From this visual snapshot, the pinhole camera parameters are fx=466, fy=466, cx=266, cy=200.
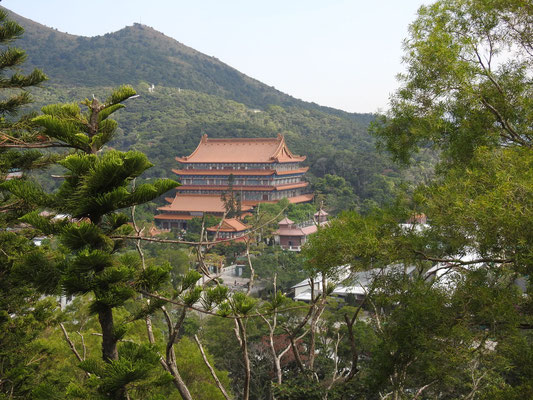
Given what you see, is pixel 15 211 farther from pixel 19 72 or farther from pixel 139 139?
pixel 139 139

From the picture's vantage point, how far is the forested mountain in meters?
41.2

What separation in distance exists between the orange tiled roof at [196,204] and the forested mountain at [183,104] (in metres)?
7.37

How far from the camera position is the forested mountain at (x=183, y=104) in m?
41.2

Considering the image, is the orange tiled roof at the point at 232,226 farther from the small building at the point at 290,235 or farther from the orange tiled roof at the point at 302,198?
the orange tiled roof at the point at 302,198

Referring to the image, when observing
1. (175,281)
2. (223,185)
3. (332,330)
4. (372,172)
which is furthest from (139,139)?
(332,330)

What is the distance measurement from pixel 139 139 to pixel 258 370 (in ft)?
151

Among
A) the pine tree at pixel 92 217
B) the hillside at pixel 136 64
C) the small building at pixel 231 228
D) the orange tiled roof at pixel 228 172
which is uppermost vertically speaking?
the hillside at pixel 136 64

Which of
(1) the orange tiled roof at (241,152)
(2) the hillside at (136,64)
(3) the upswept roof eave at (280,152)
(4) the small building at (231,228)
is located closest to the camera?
(4) the small building at (231,228)

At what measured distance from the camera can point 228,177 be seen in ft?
108

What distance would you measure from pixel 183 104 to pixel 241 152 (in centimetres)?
3627

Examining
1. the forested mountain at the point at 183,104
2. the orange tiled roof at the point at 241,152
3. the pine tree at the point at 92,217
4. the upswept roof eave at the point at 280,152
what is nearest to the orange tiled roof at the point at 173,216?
the orange tiled roof at the point at 241,152

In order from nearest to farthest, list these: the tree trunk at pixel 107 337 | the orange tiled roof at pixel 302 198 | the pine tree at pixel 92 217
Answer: the pine tree at pixel 92 217
the tree trunk at pixel 107 337
the orange tiled roof at pixel 302 198

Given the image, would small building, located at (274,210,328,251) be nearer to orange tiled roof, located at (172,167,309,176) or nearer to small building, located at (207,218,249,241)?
small building, located at (207,218,249,241)

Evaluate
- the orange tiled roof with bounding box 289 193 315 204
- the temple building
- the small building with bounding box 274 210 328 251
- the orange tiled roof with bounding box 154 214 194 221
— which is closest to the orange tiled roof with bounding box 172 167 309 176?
the temple building
